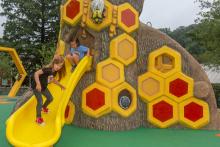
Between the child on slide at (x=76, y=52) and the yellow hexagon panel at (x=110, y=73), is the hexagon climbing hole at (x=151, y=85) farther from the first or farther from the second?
the child on slide at (x=76, y=52)

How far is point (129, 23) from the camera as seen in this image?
29.1ft

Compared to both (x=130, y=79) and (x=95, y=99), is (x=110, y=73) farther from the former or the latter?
(x=95, y=99)

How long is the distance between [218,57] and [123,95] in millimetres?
9363

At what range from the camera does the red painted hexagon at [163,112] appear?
8.91 metres

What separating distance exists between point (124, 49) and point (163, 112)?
6.14 feet

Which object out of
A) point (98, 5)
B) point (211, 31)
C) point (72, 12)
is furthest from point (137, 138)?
point (211, 31)

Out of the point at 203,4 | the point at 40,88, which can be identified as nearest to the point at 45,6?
the point at 203,4

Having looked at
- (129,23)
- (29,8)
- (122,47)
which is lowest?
(29,8)

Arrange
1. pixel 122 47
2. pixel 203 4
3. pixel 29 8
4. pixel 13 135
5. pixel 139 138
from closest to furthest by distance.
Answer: pixel 13 135 → pixel 139 138 → pixel 122 47 → pixel 203 4 → pixel 29 8

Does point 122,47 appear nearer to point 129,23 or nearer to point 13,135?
point 129,23

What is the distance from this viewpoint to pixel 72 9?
9078 millimetres

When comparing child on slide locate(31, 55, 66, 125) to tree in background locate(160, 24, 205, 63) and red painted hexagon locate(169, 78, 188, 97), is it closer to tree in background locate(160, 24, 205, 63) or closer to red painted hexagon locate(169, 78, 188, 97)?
red painted hexagon locate(169, 78, 188, 97)

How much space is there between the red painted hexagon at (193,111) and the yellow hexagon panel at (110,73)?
72.9 inches

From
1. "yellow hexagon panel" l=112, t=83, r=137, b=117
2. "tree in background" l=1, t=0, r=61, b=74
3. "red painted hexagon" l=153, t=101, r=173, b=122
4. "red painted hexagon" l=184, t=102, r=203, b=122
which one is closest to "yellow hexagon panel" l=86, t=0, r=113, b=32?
"yellow hexagon panel" l=112, t=83, r=137, b=117
